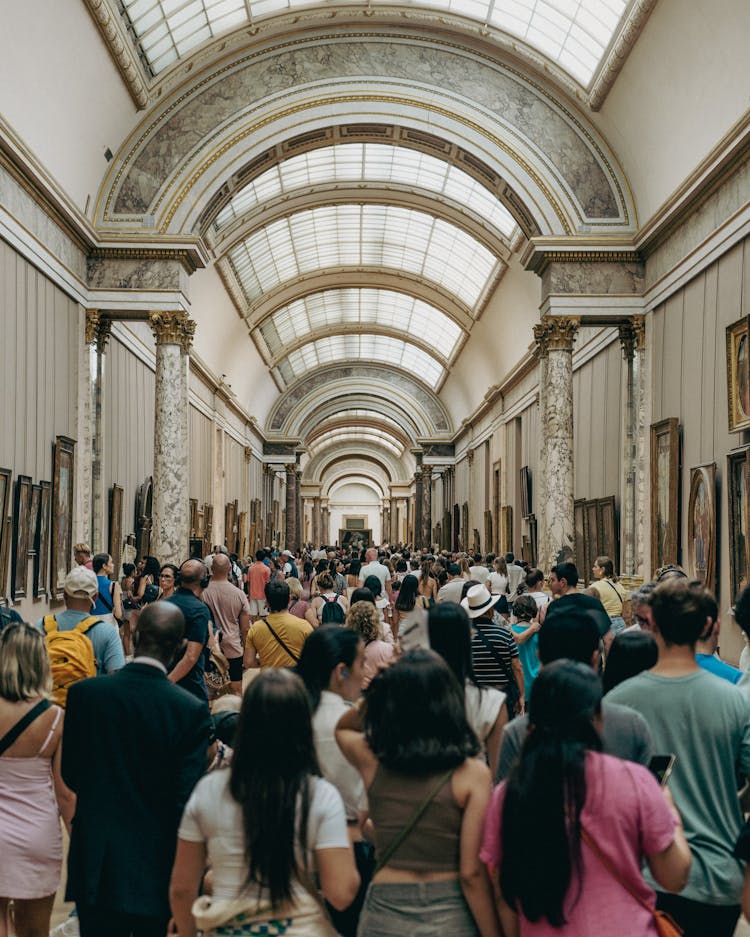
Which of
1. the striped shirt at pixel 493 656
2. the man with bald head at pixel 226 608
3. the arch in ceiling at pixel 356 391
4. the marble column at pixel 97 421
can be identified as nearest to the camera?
the striped shirt at pixel 493 656

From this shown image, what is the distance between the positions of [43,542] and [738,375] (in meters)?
9.68

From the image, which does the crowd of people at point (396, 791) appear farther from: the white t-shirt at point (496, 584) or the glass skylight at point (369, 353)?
the glass skylight at point (369, 353)

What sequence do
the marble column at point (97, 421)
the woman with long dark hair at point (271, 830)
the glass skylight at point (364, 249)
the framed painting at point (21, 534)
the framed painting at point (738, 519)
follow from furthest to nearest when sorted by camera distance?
the glass skylight at point (364, 249)
the marble column at point (97, 421)
the framed painting at point (21, 534)
the framed painting at point (738, 519)
the woman with long dark hair at point (271, 830)

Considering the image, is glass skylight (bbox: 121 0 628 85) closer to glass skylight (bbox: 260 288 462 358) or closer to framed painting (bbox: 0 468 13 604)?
framed painting (bbox: 0 468 13 604)

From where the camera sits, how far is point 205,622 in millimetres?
7809

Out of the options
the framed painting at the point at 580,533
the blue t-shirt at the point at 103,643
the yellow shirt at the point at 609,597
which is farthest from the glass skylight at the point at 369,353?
the blue t-shirt at the point at 103,643

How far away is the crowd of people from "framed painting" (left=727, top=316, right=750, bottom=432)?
8452mm

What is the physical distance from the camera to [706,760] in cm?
390

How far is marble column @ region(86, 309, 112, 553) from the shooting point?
18297mm

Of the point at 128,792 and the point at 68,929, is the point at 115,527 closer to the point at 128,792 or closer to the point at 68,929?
the point at 68,929

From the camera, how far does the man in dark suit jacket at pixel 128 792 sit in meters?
4.07

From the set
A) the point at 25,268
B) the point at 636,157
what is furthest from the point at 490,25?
the point at 25,268

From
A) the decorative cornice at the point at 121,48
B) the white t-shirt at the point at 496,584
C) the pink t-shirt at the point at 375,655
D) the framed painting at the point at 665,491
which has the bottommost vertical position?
the pink t-shirt at the point at 375,655

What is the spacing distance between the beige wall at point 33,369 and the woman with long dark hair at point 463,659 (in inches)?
404
